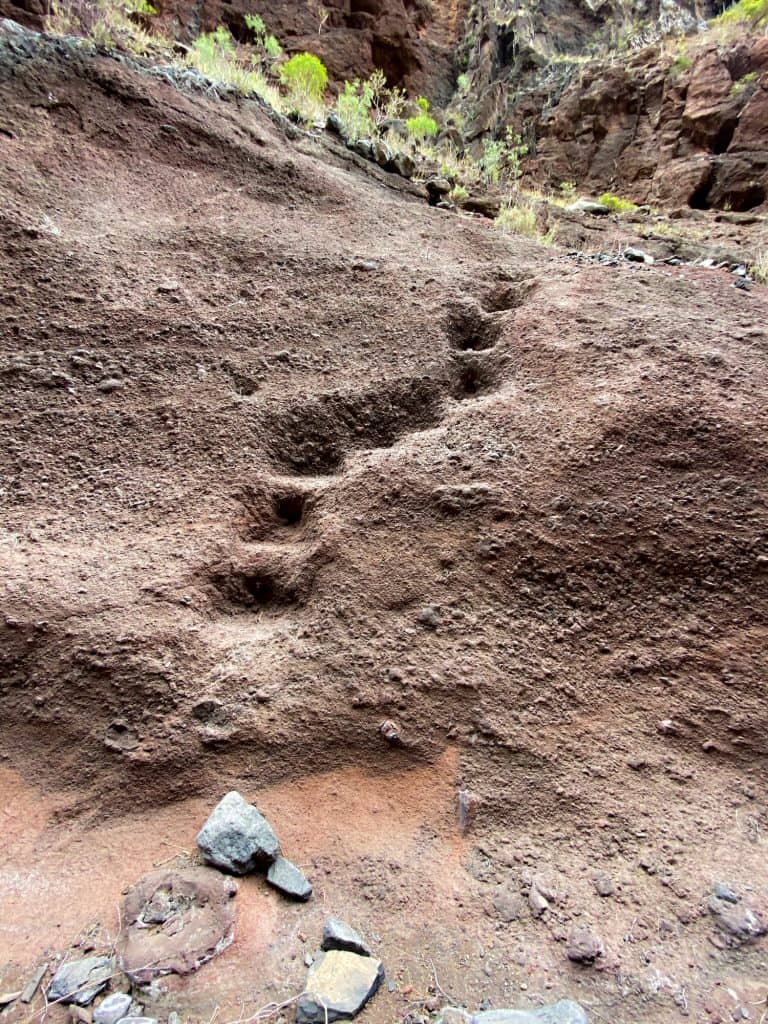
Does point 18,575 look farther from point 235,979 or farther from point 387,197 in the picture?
point 387,197

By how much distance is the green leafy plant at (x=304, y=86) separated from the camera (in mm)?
5246

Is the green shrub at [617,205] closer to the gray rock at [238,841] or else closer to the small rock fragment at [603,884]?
the small rock fragment at [603,884]

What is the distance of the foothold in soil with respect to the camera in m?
1.26

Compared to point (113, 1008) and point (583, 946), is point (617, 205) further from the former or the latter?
point (113, 1008)

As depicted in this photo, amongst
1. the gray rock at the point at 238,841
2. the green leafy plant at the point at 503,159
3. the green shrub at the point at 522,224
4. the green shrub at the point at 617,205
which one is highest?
the green leafy plant at the point at 503,159

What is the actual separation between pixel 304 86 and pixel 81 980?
→ 7166 millimetres

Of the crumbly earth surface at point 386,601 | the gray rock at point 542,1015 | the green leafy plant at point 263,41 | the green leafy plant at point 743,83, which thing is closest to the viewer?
the gray rock at point 542,1015

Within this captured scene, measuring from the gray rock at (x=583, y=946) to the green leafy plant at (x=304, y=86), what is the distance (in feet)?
19.3

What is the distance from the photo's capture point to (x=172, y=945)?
130cm

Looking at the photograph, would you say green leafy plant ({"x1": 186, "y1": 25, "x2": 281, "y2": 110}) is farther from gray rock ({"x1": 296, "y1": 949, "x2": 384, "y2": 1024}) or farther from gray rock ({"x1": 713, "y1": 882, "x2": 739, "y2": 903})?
gray rock ({"x1": 713, "y1": 882, "x2": 739, "y2": 903})

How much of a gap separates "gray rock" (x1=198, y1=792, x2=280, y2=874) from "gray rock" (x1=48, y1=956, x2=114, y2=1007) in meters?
0.29

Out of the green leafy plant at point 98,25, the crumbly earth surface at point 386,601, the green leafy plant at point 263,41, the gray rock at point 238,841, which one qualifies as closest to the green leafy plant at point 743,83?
the crumbly earth surface at point 386,601

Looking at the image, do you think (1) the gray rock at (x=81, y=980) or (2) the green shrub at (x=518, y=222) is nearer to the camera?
(1) the gray rock at (x=81, y=980)

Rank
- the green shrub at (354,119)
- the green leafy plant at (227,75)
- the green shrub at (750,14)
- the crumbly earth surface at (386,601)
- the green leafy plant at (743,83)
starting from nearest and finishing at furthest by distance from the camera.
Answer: the crumbly earth surface at (386,601) < the green leafy plant at (227,75) < the green shrub at (354,119) < the green leafy plant at (743,83) < the green shrub at (750,14)
